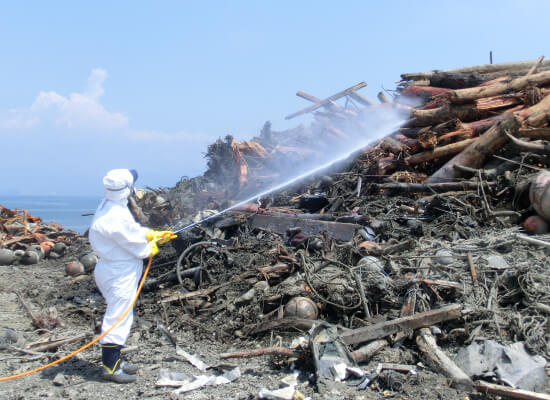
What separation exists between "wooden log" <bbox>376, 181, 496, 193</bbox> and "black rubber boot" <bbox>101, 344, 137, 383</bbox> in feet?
22.4

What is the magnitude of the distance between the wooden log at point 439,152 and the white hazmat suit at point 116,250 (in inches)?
301

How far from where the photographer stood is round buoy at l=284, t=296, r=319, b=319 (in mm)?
5137

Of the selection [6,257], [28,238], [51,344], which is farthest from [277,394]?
[28,238]

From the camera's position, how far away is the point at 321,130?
44.5ft

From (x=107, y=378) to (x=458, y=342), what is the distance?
3772 millimetres

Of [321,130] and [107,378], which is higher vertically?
[321,130]

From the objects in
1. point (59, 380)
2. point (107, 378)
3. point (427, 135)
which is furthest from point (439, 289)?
point (427, 135)

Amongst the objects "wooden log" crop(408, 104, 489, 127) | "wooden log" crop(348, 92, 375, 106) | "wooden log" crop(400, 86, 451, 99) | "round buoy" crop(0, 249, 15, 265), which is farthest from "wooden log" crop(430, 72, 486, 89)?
"round buoy" crop(0, 249, 15, 265)

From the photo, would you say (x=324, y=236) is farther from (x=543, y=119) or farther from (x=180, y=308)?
(x=543, y=119)

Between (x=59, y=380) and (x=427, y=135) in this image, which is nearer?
(x=59, y=380)

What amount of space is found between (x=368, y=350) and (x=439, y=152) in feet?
22.8

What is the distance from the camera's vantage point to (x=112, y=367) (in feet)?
14.1

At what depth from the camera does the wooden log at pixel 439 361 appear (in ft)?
12.2

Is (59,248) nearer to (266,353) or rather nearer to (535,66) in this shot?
(266,353)
